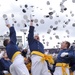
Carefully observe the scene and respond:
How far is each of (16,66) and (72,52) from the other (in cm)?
194

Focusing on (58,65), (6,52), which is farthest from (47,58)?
(6,52)

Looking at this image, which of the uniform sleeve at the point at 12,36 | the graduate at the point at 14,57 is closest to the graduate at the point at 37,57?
the graduate at the point at 14,57

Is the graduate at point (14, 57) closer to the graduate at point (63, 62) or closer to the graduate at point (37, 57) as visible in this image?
the graduate at point (37, 57)

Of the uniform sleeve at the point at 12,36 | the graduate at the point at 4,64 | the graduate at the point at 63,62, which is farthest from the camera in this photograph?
the graduate at the point at 4,64

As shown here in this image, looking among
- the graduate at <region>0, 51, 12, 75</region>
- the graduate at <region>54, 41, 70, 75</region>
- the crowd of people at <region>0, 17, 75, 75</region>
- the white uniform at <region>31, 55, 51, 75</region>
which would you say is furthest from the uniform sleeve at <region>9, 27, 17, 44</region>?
the graduate at <region>54, 41, 70, 75</region>

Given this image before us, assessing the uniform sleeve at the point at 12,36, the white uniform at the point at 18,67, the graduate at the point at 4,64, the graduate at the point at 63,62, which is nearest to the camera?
the white uniform at the point at 18,67

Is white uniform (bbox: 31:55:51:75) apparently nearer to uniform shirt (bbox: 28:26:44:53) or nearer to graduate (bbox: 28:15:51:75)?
graduate (bbox: 28:15:51:75)

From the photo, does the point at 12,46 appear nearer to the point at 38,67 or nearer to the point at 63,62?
the point at 38,67

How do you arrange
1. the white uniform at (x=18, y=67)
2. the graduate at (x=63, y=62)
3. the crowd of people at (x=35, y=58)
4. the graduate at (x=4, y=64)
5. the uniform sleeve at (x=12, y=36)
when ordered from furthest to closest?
the graduate at (x=4, y=64) < the graduate at (x=63, y=62) < the uniform sleeve at (x=12, y=36) < the crowd of people at (x=35, y=58) < the white uniform at (x=18, y=67)

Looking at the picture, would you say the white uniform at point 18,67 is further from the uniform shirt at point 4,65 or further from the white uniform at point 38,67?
the uniform shirt at point 4,65

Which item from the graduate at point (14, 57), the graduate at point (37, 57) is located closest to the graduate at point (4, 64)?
the graduate at point (14, 57)

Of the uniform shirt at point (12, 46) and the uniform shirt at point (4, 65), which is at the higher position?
the uniform shirt at point (12, 46)

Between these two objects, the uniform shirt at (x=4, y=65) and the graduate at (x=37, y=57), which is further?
the uniform shirt at (x=4, y=65)

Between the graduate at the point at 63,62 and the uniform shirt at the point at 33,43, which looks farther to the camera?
the graduate at the point at 63,62
